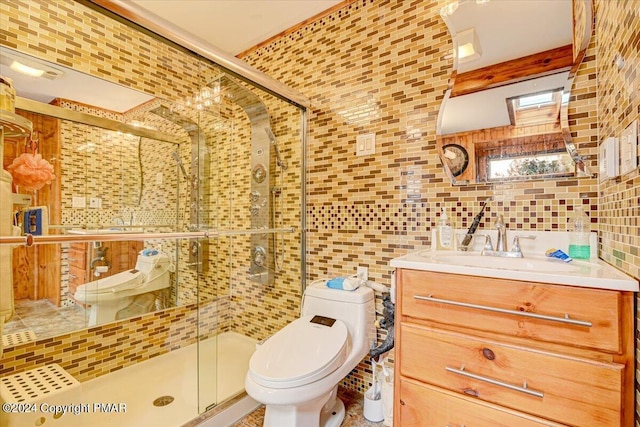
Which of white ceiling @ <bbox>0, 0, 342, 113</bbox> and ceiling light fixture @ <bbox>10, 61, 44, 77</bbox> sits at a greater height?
white ceiling @ <bbox>0, 0, 342, 113</bbox>

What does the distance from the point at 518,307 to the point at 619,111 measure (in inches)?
27.4

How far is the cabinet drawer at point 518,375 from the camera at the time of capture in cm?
82

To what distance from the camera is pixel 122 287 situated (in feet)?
6.57

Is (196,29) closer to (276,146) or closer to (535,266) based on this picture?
(276,146)

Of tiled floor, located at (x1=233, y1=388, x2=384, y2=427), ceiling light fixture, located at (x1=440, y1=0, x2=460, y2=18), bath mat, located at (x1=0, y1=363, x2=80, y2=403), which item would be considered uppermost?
ceiling light fixture, located at (x1=440, y1=0, x2=460, y2=18)

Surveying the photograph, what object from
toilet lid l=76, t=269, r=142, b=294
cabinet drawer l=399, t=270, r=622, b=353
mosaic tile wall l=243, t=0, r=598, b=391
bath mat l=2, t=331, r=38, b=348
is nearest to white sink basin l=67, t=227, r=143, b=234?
toilet lid l=76, t=269, r=142, b=294

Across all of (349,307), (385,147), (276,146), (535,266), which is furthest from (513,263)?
(276,146)

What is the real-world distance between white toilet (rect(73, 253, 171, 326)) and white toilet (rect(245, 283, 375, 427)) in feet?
3.65

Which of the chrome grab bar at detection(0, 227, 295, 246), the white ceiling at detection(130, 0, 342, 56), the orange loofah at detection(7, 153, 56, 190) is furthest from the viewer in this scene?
the white ceiling at detection(130, 0, 342, 56)

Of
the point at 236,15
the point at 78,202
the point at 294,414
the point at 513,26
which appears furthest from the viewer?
the point at 236,15

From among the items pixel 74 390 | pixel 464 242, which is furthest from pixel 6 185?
pixel 464 242

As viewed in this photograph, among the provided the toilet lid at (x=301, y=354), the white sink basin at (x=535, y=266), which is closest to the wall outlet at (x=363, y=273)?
the toilet lid at (x=301, y=354)

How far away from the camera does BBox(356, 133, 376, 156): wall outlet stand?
181 cm

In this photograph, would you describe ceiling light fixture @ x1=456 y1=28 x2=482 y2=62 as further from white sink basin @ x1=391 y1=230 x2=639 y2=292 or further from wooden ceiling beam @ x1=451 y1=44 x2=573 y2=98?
white sink basin @ x1=391 y1=230 x2=639 y2=292
